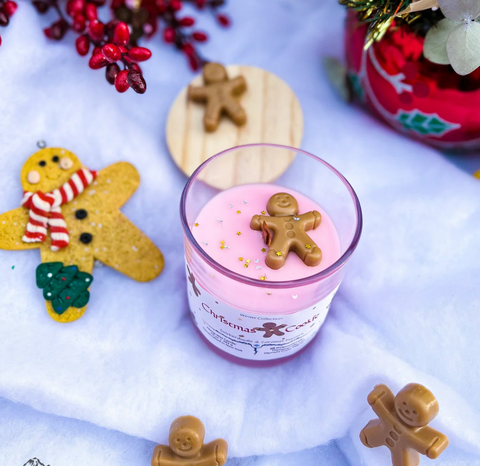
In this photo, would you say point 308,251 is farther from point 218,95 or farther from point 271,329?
point 218,95

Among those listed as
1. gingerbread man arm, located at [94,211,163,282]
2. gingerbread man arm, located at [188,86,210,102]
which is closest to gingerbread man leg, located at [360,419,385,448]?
gingerbread man arm, located at [94,211,163,282]

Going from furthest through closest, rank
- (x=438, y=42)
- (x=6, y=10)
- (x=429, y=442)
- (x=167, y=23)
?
(x=167, y=23)
(x=6, y=10)
(x=438, y=42)
(x=429, y=442)

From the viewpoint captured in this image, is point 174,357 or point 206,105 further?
point 206,105

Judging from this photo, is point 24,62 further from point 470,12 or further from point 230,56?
point 470,12

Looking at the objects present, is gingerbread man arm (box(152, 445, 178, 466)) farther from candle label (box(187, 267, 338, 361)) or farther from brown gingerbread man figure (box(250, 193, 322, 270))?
brown gingerbread man figure (box(250, 193, 322, 270))

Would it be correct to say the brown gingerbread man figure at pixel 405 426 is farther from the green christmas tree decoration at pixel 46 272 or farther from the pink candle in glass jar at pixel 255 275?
the green christmas tree decoration at pixel 46 272

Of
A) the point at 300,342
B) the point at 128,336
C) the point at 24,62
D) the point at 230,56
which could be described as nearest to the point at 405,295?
the point at 300,342

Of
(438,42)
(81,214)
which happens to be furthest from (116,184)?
(438,42)
